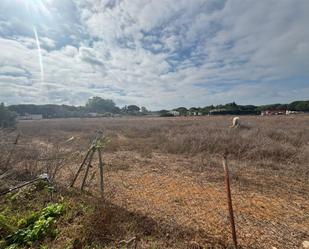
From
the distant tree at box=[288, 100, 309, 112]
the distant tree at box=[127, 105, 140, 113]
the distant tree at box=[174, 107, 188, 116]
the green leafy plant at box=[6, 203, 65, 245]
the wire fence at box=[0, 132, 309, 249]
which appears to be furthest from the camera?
the distant tree at box=[127, 105, 140, 113]

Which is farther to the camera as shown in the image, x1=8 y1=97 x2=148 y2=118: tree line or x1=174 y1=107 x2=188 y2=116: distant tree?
x1=8 y1=97 x2=148 y2=118: tree line

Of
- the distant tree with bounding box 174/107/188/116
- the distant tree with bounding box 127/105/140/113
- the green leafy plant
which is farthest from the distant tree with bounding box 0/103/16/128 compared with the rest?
the distant tree with bounding box 127/105/140/113

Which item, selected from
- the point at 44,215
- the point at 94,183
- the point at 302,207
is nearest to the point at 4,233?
the point at 44,215

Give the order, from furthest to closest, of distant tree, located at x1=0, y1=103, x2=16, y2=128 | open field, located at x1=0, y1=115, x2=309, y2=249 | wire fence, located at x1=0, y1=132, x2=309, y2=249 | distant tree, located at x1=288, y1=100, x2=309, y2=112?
1. distant tree, located at x1=288, y1=100, x2=309, y2=112
2. distant tree, located at x1=0, y1=103, x2=16, y2=128
3. wire fence, located at x1=0, y1=132, x2=309, y2=249
4. open field, located at x1=0, y1=115, x2=309, y2=249

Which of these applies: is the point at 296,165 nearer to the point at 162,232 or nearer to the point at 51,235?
the point at 162,232

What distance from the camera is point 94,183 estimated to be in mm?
5793

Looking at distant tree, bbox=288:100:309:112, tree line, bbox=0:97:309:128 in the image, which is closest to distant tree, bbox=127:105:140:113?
tree line, bbox=0:97:309:128

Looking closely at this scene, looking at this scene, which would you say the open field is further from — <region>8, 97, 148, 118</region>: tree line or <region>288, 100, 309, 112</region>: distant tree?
<region>8, 97, 148, 118</region>: tree line

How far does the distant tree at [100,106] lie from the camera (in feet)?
305

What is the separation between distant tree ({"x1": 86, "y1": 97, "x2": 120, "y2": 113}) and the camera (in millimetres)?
93037

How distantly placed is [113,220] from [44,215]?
112 cm

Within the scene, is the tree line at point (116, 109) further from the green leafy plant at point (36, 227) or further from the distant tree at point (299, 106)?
the green leafy plant at point (36, 227)

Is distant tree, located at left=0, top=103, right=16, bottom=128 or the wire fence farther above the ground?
distant tree, located at left=0, top=103, right=16, bottom=128

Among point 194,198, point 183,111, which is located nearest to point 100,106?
point 183,111
